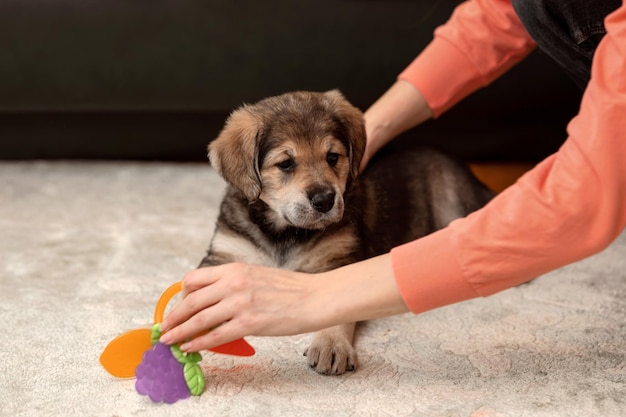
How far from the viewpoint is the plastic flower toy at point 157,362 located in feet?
4.69

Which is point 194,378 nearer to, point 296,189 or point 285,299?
point 285,299

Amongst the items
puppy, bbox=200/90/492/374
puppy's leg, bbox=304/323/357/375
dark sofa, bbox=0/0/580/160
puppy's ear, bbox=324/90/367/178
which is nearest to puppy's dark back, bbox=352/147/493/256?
puppy, bbox=200/90/492/374

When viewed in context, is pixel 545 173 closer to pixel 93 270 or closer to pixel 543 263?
pixel 543 263

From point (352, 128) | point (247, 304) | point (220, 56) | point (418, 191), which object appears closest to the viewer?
point (247, 304)

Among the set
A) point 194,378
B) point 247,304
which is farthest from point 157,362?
point 247,304

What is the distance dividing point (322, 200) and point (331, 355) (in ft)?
1.24

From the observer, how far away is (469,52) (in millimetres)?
2150

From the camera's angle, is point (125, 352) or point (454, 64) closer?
point (125, 352)

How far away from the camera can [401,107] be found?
7.27 ft

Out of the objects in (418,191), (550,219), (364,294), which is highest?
(550,219)

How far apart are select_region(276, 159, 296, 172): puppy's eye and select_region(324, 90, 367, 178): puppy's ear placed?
0.17 meters

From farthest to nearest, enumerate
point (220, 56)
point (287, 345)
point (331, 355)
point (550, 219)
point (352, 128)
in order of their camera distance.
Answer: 1. point (220, 56)
2. point (352, 128)
3. point (287, 345)
4. point (331, 355)
5. point (550, 219)

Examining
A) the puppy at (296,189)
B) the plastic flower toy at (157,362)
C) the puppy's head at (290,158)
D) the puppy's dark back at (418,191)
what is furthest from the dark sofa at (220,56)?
the plastic flower toy at (157,362)

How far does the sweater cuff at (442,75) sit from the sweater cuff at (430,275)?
3.25 feet
